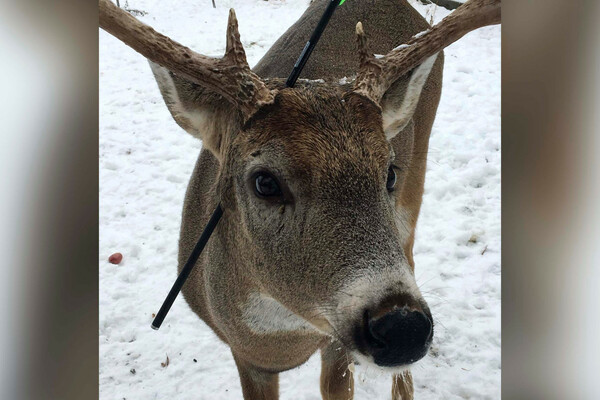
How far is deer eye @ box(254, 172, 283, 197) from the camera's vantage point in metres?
1.32

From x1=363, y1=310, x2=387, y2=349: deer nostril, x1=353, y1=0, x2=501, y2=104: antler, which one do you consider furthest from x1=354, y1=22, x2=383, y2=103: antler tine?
x1=363, y1=310, x2=387, y2=349: deer nostril

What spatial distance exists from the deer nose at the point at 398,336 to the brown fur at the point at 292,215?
6 cm

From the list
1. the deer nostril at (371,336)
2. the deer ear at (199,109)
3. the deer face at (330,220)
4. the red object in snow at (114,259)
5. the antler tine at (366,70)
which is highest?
the antler tine at (366,70)

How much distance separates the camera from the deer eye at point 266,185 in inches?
51.9

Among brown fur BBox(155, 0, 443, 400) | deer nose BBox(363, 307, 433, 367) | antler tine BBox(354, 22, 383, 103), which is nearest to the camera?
deer nose BBox(363, 307, 433, 367)

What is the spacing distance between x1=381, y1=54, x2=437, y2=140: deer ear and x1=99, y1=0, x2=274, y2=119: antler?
404mm

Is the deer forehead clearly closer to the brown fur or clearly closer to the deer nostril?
the brown fur

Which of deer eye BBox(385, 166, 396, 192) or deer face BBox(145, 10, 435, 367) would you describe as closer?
deer face BBox(145, 10, 435, 367)

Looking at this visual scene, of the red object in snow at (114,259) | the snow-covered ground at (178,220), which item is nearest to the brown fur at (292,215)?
the snow-covered ground at (178,220)

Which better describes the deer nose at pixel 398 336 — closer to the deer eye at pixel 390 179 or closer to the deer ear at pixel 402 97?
the deer eye at pixel 390 179
